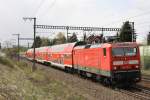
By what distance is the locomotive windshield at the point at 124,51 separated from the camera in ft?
79.1

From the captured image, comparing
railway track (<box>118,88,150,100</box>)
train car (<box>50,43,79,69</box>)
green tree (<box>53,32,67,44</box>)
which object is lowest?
railway track (<box>118,88,150,100</box>)

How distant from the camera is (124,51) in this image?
24375 millimetres

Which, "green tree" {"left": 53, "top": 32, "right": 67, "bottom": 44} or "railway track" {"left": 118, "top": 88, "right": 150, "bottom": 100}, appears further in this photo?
"green tree" {"left": 53, "top": 32, "right": 67, "bottom": 44}

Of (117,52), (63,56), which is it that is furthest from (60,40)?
(117,52)

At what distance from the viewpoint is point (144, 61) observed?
152ft

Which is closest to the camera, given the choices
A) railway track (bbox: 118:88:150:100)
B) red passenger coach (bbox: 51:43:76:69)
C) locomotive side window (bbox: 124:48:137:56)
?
railway track (bbox: 118:88:150:100)

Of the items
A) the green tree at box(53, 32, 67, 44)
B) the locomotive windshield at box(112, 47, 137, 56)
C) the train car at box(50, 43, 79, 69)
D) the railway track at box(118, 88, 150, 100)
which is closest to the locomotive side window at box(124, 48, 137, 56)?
the locomotive windshield at box(112, 47, 137, 56)

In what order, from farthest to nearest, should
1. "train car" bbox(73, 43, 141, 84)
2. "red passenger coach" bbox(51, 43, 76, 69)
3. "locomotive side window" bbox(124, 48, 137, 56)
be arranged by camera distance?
"red passenger coach" bbox(51, 43, 76, 69) → "locomotive side window" bbox(124, 48, 137, 56) → "train car" bbox(73, 43, 141, 84)

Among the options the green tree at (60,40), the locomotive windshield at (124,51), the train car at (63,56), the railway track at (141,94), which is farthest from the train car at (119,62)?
the green tree at (60,40)

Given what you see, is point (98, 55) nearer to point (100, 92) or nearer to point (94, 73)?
point (94, 73)

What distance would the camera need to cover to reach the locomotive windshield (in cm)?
2411

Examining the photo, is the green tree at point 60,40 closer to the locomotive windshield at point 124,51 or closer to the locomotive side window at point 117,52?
the locomotive windshield at point 124,51

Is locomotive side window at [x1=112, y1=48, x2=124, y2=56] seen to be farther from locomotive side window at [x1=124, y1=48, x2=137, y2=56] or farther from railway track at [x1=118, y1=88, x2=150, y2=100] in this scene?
railway track at [x1=118, y1=88, x2=150, y2=100]

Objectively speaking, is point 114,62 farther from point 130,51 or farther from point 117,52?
point 130,51
